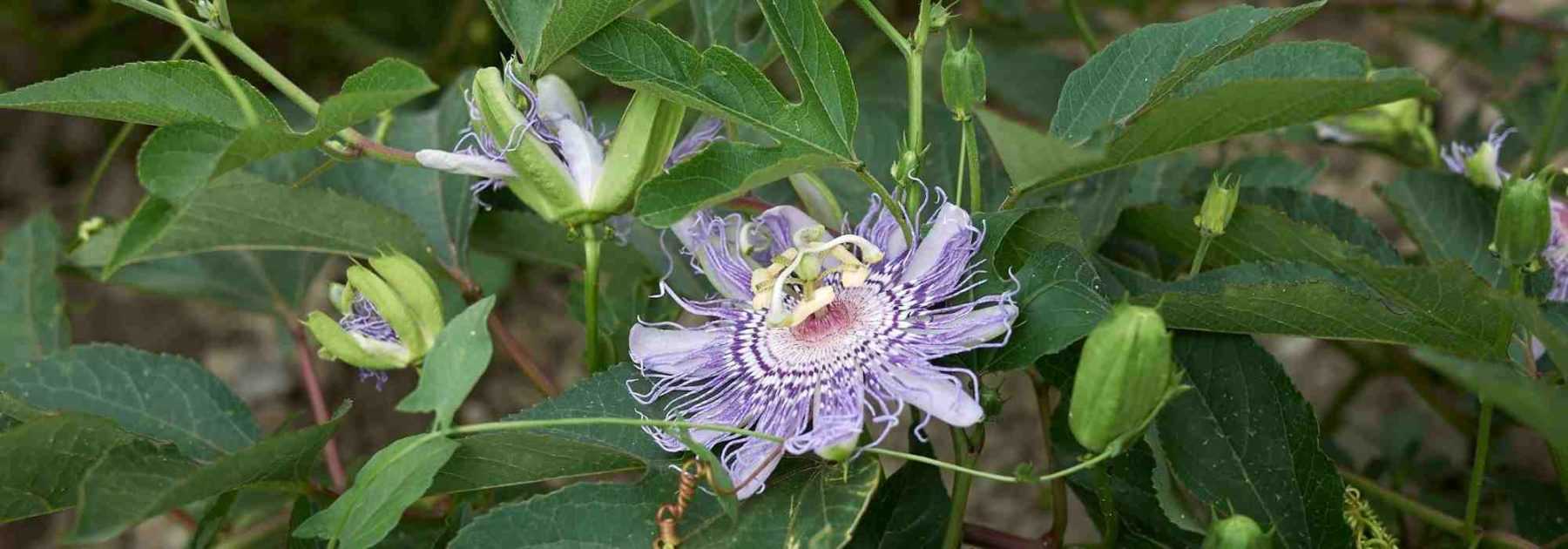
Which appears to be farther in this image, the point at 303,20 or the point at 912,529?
the point at 303,20

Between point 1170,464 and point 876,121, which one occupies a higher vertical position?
point 876,121

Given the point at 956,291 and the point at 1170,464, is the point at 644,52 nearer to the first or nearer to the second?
the point at 956,291

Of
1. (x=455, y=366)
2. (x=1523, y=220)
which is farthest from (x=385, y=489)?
(x=1523, y=220)

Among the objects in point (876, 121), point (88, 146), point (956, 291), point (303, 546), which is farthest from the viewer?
point (88, 146)

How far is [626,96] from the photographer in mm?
2174

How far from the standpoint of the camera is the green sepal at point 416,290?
1.00 meters

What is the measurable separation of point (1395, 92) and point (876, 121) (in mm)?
529

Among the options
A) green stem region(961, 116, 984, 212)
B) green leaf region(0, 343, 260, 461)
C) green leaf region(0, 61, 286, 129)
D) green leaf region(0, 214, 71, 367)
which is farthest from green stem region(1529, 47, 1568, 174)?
green leaf region(0, 214, 71, 367)

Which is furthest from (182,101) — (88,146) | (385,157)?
(88,146)

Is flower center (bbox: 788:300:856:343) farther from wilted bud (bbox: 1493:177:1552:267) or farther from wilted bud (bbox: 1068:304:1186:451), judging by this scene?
wilted bud (bbox: 1493:177:1552:267)

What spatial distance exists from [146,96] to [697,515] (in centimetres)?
45

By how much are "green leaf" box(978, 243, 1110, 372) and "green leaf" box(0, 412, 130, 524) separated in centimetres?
59

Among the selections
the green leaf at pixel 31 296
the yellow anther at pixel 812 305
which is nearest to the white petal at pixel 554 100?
the yellow anther at pixel 812 305

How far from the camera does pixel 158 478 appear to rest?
2.86 feet
